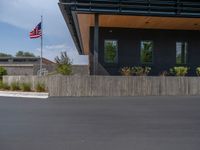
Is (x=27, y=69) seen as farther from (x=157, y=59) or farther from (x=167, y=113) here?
(x=167, y=113)

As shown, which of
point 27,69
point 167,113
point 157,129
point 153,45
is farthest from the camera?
point 27,69

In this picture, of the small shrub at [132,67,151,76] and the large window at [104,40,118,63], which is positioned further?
the large window at [104,40,118,63]

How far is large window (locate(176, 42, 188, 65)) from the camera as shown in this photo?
2869 cm

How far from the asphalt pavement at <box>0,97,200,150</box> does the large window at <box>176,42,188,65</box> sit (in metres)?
14.8

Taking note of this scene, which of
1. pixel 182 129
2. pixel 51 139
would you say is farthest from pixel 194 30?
pixel 51 139

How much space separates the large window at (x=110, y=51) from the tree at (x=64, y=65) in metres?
3.94

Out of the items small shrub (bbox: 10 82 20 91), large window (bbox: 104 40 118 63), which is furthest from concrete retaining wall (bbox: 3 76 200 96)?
small shrub (bbox: 10 82 20 91)

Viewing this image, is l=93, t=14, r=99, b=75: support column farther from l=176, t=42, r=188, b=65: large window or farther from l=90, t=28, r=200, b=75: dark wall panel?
l=176, t=42, r=188, b=65: large window

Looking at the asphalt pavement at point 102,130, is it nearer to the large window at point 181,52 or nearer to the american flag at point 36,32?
the large window at point 181,52

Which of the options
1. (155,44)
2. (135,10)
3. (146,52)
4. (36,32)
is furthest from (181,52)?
(36,32)

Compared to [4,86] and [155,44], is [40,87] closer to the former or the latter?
[4,86]

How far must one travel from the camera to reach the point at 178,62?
2880cm

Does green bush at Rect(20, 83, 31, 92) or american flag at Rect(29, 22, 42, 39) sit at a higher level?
american flag at Rect(29, 22, 42, 39)

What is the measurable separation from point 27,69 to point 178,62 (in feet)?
114
